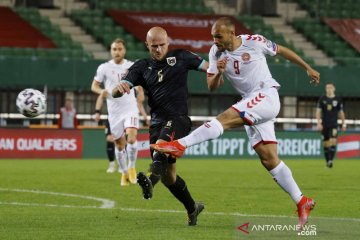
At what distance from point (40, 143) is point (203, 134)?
18.9 metres

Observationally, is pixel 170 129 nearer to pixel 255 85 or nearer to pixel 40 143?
pixel 255 85

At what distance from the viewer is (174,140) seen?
1027 cm

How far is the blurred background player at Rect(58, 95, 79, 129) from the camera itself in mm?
28250

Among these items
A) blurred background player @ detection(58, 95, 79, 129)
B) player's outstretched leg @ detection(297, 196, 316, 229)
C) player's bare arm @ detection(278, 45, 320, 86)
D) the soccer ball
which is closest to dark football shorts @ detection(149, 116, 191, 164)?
player's bare arm @ detection(278, 45, 320, 86)

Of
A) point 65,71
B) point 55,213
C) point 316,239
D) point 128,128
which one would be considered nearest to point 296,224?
point 316,239

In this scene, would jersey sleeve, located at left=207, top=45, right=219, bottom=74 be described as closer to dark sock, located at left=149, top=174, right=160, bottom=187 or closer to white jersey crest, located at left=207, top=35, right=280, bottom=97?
white jersey crest, located at left=207, top=35, right=280, bottom=97

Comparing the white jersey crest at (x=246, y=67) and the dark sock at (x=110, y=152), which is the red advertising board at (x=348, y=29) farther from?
the white jersey crest at (x=246, y=67)

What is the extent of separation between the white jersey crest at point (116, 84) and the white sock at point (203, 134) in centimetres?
Answer: 767

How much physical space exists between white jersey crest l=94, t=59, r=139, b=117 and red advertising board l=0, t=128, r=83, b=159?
1045 centimetres

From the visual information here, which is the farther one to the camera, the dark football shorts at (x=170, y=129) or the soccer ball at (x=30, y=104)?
the soccer ball at (x=30, y=104)

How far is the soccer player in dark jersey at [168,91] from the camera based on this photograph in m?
10.7

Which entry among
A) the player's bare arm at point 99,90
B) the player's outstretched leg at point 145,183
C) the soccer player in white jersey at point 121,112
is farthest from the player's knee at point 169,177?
the player's bare arm at point 99,90

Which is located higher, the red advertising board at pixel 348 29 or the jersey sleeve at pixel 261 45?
the red advertising board at pixel 348 29

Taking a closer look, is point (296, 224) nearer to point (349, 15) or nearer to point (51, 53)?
point (51, 53)
